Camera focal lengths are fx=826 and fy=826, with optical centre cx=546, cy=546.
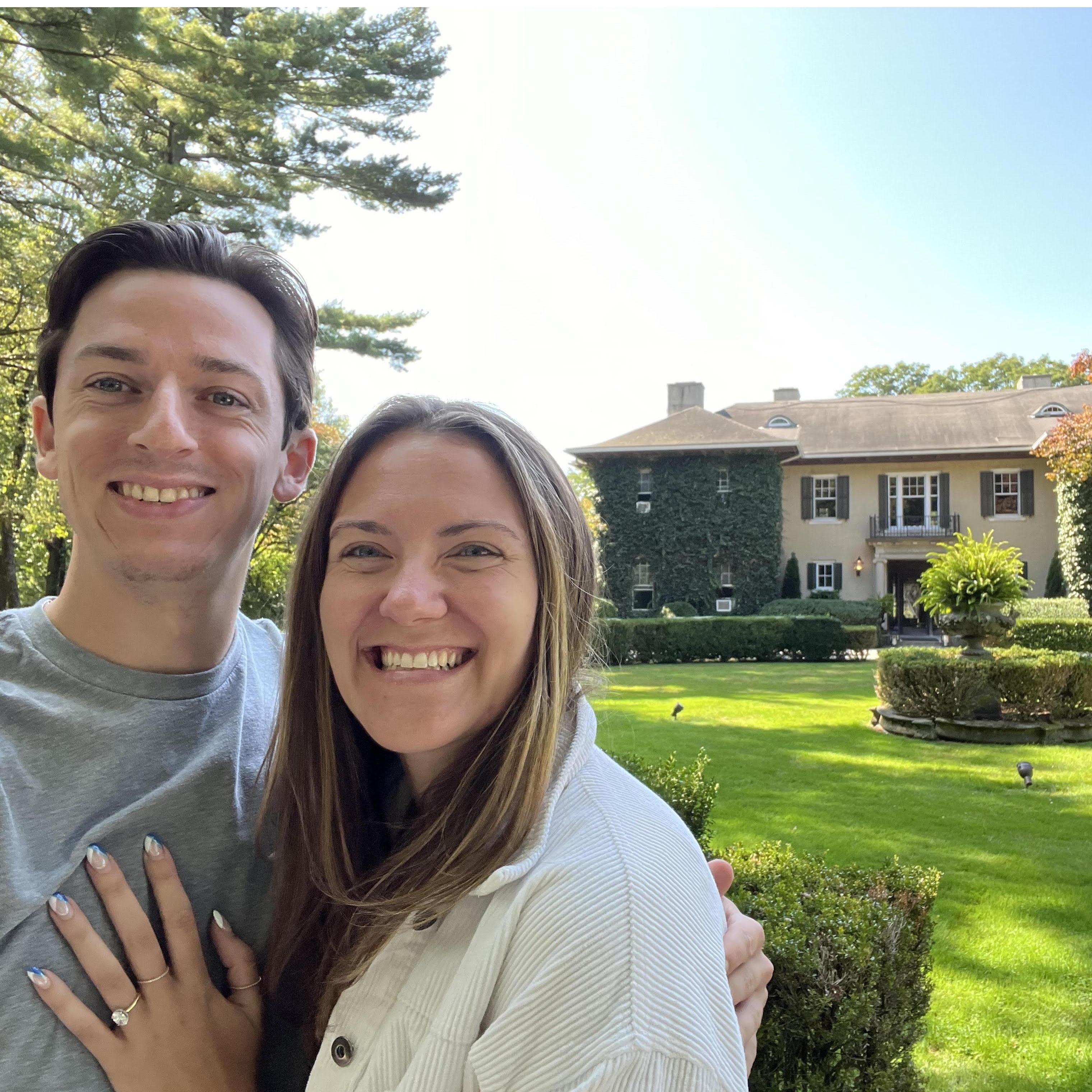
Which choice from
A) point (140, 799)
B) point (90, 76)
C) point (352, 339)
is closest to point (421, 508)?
point (140, 799)

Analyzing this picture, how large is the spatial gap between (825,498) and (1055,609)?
8509mm

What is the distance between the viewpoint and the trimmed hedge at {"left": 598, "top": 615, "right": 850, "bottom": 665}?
20844 mm

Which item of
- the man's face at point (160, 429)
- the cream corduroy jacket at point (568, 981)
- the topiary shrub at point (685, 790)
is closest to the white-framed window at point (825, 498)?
the topiary shrub at point (685, 790)

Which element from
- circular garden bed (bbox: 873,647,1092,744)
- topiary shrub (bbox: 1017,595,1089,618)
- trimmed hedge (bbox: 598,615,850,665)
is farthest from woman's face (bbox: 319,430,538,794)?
topiary shrub (bbox: 1017,595,1089,618)

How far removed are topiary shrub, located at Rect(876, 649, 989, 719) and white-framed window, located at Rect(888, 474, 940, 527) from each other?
17454mm

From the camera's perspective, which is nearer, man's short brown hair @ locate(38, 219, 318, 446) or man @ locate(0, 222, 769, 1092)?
man @ locate(0, 222, 769, 1092)

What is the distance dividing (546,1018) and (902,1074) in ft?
8.10

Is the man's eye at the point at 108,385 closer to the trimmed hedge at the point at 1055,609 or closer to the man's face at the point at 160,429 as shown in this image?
the man's face at the point at 160,429

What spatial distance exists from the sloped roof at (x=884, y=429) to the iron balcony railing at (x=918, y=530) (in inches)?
87.5

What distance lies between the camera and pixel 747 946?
1615mm

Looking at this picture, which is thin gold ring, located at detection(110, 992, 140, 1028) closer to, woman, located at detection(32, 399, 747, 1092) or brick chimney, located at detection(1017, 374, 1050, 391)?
woman, located at detection(32, 399, 747, 1092)

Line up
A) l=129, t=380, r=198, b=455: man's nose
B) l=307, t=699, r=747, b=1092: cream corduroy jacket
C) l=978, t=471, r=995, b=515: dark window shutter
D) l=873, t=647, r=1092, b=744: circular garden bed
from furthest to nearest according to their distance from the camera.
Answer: l=978, t=471, r=995, b=515: dark window shutter < l=873, t=647, r=1092, b=744: circular garden bed < l=129, t=380, r=198, b=455: man's nose < l=307, t=699, r=747, b=1092: cream corduroy jacket

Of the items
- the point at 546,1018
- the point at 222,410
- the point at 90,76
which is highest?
the point at 90,76

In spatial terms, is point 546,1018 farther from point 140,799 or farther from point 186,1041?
point 140,799
